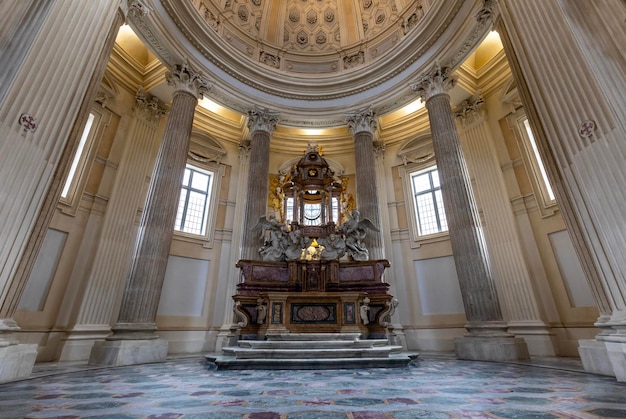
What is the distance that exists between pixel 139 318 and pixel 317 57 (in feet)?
40.4

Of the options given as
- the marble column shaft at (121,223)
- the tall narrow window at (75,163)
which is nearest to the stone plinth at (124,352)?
the marble column shaft at (121,223)

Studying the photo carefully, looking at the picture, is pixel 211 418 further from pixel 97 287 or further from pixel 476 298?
pixel 97 287

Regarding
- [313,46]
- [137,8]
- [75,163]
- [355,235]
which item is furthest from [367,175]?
[75,163]

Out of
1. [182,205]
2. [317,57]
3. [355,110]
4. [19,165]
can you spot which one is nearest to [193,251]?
[182,205]

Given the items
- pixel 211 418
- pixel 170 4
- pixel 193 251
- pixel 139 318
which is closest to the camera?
pixel 211 418

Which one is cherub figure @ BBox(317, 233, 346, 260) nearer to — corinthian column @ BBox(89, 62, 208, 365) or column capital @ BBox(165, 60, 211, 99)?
corinthian column @ BBox(89, 62, 208, 365)

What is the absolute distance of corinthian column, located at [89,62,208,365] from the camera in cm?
582

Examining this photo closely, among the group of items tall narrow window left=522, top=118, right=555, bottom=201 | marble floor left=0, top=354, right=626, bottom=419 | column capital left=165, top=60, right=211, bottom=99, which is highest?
column capital left=165, top=60, right=211, bottom=99

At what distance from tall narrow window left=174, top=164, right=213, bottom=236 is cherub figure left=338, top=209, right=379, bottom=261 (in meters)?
5.83

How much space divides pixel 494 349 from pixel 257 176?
7642 millimetres

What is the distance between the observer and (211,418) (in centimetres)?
196

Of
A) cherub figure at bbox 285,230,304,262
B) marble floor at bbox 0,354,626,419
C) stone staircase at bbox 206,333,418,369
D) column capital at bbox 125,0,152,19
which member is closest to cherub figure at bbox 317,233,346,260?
cherub figure at bbox 285,230,304,262

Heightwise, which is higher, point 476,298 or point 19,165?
point 19,165

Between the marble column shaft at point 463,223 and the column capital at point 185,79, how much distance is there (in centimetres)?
715
